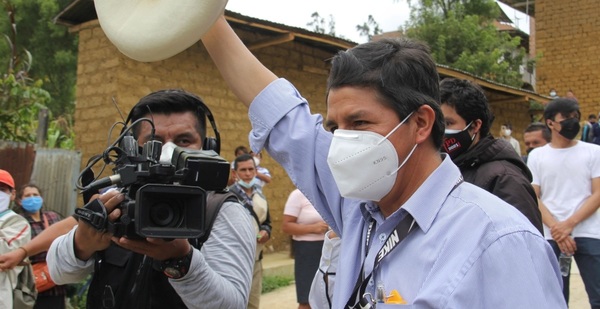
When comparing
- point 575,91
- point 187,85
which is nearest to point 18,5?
point 187,85

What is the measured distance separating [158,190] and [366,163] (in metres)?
0.64

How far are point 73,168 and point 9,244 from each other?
347cm

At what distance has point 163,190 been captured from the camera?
186cm

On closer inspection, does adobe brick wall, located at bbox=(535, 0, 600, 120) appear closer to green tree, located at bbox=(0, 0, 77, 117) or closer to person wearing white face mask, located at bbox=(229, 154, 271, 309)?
green tree, located at bbox=(0, 0, 77, 117)

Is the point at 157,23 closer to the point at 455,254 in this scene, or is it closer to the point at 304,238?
the point at 455,254

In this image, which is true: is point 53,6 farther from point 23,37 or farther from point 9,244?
point 9,244

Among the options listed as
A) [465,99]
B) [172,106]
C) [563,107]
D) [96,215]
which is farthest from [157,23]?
[563,107]

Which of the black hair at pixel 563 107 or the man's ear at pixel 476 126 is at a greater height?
the man's ear at pixel 476 126

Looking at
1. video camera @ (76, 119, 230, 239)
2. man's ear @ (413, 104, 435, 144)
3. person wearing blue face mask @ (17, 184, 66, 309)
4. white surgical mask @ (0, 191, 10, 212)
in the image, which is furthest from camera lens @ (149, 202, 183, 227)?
person wearing blue face mask @ (17, 184, 66, 309)

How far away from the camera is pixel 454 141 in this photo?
122 inches

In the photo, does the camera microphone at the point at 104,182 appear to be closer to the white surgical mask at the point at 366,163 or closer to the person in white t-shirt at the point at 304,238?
the white surgical mask at the point at 366,163

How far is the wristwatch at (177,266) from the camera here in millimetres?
A: 1990

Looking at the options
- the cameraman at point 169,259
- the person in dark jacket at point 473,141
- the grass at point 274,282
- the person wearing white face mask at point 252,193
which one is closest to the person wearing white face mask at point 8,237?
the cameraman at point 169,259

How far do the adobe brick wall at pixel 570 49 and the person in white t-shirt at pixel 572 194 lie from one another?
1693cm
